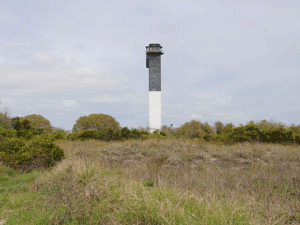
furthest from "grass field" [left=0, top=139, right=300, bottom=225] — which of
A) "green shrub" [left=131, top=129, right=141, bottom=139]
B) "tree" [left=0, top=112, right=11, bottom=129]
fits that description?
"green shrub" [left=131, top=129, right=141, bottom=139]

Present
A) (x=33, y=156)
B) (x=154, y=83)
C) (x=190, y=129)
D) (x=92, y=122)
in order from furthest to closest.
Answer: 1. (x=92, y=122)
2. (x=154, y=83)
3. (x=190, y=129)
4. (x=33, y=156)

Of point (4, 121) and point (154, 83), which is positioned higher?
point (154, 83)

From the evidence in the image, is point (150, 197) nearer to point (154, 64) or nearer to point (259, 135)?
point (259, 135)

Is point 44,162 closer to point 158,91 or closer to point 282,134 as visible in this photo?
point 282,134

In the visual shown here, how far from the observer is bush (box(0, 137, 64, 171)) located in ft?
33.2

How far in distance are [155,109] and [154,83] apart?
290 centimetres

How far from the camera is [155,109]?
28578mm

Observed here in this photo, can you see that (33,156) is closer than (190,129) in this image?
Yes

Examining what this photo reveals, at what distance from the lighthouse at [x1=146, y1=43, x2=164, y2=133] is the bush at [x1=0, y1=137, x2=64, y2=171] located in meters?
17.9

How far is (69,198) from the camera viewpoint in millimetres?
5012

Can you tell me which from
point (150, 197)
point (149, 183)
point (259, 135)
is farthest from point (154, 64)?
point (150, 197)

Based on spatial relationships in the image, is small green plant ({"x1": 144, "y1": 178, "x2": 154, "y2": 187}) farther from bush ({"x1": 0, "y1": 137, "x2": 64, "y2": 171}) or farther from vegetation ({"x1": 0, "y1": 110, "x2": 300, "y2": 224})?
bush ({"x1": 0, "y1": 137, "x2": 64, "y2": 171})

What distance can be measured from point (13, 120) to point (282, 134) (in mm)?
16647

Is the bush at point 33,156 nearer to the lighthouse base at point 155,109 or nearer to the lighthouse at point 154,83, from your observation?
the lighthouse at point 154,83
